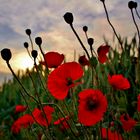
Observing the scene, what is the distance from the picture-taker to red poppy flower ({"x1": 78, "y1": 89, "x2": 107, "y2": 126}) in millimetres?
1704

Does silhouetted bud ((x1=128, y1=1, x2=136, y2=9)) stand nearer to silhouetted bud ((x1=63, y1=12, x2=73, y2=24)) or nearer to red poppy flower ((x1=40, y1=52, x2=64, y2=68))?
red poppy flower ((x1=40, y1=52, x2=64, y2=68))

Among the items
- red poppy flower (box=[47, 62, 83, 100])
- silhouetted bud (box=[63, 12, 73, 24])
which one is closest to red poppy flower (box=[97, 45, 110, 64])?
red poppy flower (box=[47, 62, 83, 100])

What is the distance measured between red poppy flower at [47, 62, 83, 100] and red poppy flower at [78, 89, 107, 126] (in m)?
0.09

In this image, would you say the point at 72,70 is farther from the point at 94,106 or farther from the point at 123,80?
the point at 123,80

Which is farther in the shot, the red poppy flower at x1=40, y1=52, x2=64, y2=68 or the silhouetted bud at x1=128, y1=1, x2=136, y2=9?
the silhouetted bud at x1=128, y1=1, x2=136, y2=9

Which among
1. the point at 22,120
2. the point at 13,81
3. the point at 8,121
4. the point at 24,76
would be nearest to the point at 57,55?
the point at 22,120

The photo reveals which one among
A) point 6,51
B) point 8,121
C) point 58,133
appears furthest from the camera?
point 8,121

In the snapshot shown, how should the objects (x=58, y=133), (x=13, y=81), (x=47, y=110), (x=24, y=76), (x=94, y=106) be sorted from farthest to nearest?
(x=24, y=76)
(x=13, y=81)
(x=58, y=133)
(x=47, y=110)
(x=94, y=106)

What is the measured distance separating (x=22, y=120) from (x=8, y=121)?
2.61 metres

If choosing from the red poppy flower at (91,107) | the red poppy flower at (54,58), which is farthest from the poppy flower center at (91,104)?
the red poppy flower at (54,58)

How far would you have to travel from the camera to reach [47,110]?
2.40 meters

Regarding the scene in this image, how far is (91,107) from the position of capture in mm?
1807

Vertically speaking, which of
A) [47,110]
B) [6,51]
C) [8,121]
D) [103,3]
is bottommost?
[8,121]

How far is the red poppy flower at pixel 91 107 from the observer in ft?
5.59
